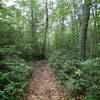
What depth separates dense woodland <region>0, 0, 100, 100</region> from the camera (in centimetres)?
375

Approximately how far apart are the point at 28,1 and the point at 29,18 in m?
1.81

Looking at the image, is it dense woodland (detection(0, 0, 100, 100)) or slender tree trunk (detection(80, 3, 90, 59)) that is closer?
dense woodland (detection(0, 0, 100, 100))

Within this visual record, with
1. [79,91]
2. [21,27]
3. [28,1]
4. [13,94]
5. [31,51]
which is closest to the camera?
[13,94]

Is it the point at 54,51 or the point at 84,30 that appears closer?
the point at 84,30

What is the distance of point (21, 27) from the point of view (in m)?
8.53

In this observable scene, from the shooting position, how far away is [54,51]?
34.0ft

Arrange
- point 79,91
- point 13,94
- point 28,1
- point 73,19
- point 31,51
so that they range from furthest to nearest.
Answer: point 73,19 → point 28,1 → point 31,51 → point 79,91 → point 13,94

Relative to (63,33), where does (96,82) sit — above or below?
below

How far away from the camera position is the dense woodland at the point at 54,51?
3.75 metres

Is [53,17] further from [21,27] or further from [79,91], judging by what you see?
[79,91]

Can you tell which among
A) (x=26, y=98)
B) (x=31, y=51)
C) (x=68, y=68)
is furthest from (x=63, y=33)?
(x=26, y=98)

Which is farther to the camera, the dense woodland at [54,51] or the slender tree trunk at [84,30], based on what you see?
the slender tree trunk at [84,30]

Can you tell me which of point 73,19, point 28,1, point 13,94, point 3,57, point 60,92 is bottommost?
point 60,92

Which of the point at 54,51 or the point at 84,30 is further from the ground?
the point at 84,30
